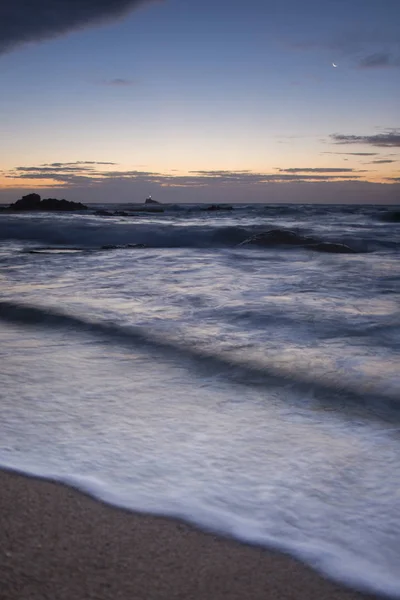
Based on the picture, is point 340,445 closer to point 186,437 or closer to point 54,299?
point 186,437

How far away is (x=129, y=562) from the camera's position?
48.9 inches

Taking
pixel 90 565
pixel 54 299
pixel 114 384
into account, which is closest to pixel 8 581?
pixel 90 565

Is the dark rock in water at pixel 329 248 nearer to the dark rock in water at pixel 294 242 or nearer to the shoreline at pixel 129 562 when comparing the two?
the dark rock in water at pixel 294 242

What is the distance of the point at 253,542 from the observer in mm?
1364

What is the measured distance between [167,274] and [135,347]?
13.2 feet

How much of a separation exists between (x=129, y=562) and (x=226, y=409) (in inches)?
45.3

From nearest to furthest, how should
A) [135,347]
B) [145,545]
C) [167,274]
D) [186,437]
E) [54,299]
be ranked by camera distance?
[145,545] < [186,437] < [135,347] < [54,299] < [167,274]

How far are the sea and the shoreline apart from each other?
0.06 meters

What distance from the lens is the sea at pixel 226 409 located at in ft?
4.88

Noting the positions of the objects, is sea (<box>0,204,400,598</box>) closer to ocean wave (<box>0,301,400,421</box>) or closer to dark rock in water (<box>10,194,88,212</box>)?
ocean wave (<box>0,301,400,421</box>)

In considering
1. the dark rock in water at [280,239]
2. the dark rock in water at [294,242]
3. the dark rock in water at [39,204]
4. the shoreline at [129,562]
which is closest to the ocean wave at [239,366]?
the shoreline at [129,562]

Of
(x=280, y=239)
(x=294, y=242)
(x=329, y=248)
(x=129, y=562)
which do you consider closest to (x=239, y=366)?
(x=129, y=562)

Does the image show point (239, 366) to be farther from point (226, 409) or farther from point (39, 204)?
point (39, 204)

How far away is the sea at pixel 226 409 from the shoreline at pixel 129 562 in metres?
0.06
